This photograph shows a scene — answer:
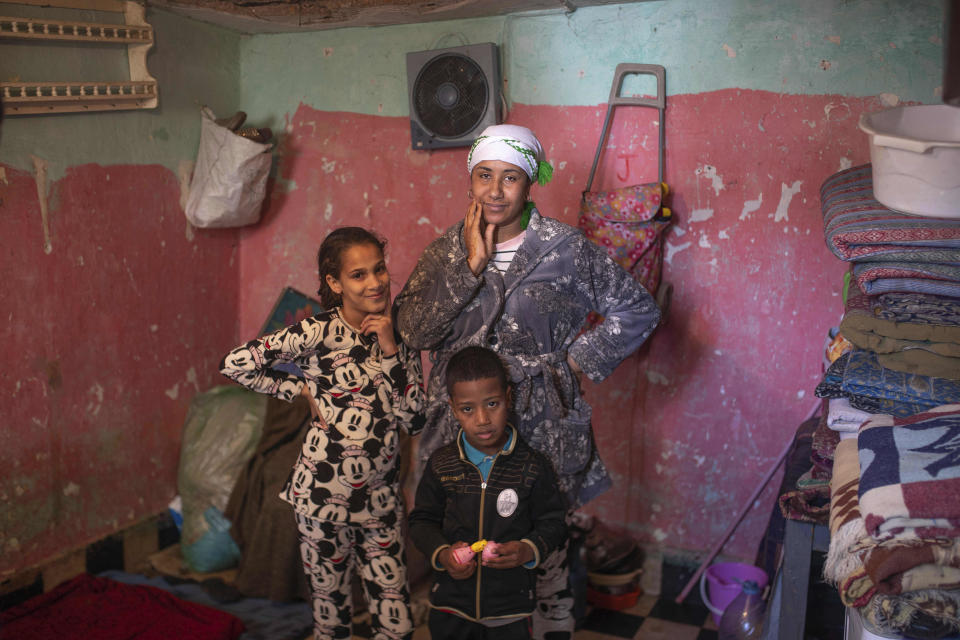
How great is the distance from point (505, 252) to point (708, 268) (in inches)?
45.7

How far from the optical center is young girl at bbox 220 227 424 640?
248 centimetres

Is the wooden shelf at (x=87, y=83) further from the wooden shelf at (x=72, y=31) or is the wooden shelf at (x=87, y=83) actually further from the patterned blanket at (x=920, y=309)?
the patterned blanket at (x=920, y=309)

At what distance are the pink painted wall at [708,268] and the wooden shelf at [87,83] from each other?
932mm

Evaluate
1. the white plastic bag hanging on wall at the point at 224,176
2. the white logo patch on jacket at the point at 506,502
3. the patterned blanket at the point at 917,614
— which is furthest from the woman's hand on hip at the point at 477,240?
the white plastic bag hanging on wall at the point at 224,176

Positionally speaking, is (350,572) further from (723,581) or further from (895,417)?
(895,417)

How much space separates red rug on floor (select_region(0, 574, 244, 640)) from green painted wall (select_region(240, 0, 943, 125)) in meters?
2.28

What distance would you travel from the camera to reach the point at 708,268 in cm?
327

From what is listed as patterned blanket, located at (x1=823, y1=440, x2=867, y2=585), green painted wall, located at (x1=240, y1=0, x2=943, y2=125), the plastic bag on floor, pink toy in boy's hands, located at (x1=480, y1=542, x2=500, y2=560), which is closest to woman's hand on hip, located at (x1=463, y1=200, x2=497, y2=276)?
pink toy in boy's hands, located at (x1=480, y1=542, x2=500, y2=560)

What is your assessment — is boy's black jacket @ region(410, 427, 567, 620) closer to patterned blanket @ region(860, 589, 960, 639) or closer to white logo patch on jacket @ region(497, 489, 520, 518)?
white logo patch on jacket @ region(497, 489, 520, 518)

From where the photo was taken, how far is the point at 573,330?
8.29 ft

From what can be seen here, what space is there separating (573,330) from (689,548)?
4.88ft

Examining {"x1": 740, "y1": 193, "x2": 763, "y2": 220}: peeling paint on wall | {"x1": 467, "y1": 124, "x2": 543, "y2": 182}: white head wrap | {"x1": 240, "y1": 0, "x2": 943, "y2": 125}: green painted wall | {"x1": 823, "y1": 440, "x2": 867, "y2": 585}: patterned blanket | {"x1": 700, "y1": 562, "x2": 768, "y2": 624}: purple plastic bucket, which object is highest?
{"x1": 240, "y1": 0, "x2": 943, "y2": 125}: green painted wall

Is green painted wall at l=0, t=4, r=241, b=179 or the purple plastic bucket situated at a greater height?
green painted wall at l=0, t=4, r=241, b=179

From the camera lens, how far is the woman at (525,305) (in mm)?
2377
